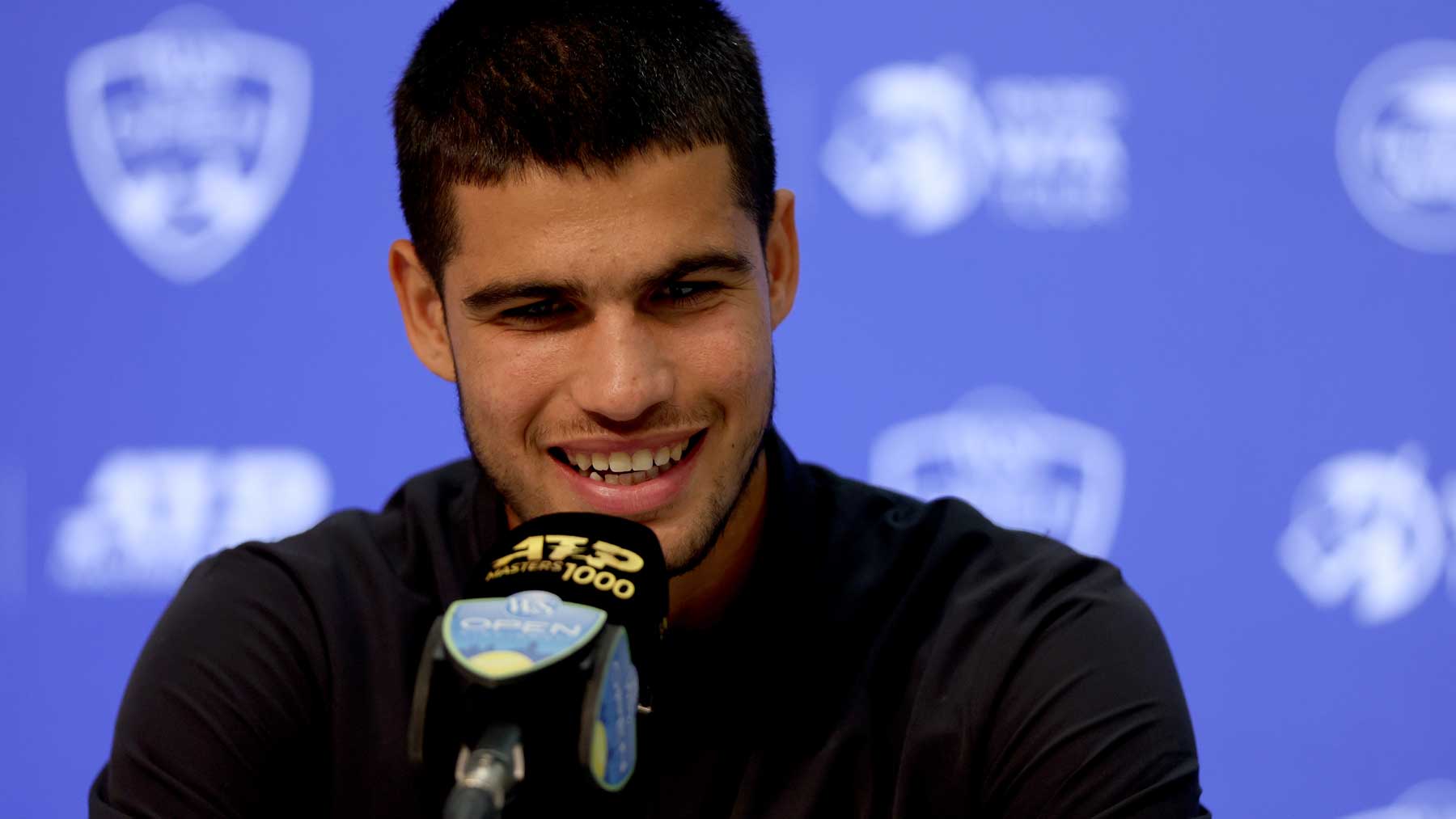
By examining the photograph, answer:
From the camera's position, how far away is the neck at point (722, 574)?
1.62m

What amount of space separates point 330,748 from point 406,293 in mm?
489

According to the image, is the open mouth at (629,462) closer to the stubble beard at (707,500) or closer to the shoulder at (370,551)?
the stubble beard at (707,500)

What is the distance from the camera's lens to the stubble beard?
144 centimetres

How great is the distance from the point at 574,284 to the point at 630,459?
183 mm

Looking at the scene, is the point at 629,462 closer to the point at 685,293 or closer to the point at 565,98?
the point at 685,293

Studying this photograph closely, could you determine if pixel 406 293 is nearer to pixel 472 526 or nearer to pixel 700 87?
pixel 472 526

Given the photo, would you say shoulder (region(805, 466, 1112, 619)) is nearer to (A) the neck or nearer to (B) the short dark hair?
(A) the neck

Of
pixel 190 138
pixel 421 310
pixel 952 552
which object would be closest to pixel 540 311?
pixel 421 310

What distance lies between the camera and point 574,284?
136cm

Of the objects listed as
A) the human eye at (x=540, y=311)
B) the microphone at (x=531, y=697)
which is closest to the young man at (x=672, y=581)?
the human eye at (x=540, y=311)

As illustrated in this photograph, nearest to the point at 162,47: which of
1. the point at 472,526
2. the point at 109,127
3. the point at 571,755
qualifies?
the point at 109,127

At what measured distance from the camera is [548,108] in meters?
1.39

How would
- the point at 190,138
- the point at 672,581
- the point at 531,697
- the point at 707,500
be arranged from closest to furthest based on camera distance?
the point at 531,697 < the point at 707,500 < the point at 672,581 < the point at 190,138

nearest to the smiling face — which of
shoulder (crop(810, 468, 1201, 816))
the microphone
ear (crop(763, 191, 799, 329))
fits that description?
ear (crop(763, 191, 799, 329))
